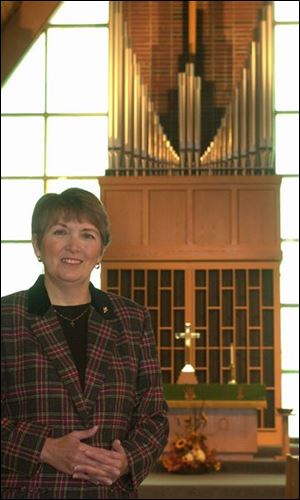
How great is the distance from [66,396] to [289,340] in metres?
10.9

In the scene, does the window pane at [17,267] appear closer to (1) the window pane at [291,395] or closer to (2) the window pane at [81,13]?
(2) the window pane at [81,13]

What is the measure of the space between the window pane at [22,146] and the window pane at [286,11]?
A: 11.1 feet

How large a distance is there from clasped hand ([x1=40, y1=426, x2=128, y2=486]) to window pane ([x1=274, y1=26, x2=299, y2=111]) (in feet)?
38.5

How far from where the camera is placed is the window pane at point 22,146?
13391 mm

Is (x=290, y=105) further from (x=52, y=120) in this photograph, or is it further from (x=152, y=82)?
(x=52, y=120)

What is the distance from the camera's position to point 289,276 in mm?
12797

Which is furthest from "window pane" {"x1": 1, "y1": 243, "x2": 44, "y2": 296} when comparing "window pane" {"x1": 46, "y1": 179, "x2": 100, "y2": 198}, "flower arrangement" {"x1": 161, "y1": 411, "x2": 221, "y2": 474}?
"flower arrangement" {"x1": 161, "y1": 411, "x2": 221, "y2": 474}

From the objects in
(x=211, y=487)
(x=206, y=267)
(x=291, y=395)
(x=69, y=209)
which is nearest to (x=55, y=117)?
(x=206, y=267)

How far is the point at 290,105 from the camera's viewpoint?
43.9ft

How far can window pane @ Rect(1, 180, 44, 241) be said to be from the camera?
43.0 feet

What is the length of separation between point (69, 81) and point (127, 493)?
11913mm

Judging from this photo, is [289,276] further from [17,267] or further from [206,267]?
[17,267]

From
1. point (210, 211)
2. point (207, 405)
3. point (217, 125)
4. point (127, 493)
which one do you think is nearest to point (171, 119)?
point (217, 125)

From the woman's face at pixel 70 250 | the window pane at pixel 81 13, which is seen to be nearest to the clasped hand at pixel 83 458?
the woman's face at pixel 70 250
